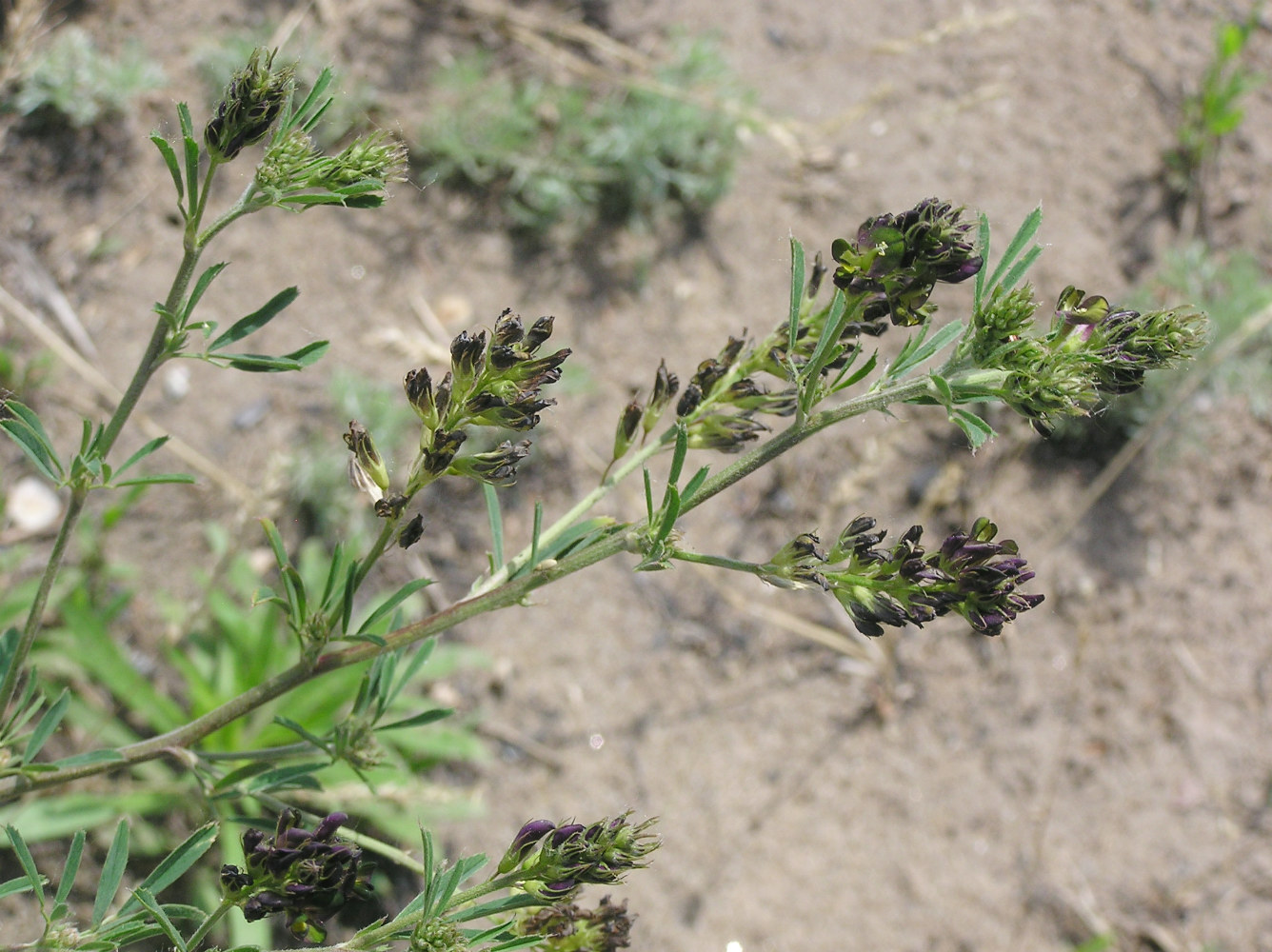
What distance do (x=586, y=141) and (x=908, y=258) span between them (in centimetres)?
314

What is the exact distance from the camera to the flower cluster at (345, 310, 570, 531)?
133cm

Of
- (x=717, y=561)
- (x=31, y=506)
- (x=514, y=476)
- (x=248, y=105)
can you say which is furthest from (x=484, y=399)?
(x=31, y=506)

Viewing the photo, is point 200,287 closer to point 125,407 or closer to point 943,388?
point 125,407

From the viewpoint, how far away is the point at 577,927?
1.46 metres

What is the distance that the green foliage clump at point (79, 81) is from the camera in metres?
3.59

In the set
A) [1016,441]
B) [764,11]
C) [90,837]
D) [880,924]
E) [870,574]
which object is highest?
[764,11]

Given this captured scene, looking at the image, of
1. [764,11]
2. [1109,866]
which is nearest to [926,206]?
[1109,866]

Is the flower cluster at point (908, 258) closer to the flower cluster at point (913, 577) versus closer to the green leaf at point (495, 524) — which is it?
the flower cluster at point (913, 577)

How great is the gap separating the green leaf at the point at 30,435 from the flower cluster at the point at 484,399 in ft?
1.68

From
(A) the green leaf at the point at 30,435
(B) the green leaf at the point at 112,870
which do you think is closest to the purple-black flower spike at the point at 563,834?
(B) the green leaf at the point at 112,870

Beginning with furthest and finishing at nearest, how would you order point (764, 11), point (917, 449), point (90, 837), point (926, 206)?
1. point (764, 11)
2. point (917, 449)
3. point (90, 837)
4. point (926, 206)

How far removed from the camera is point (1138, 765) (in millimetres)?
3955

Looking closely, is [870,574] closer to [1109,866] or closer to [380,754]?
[380,754]

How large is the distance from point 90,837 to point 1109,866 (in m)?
3.58
